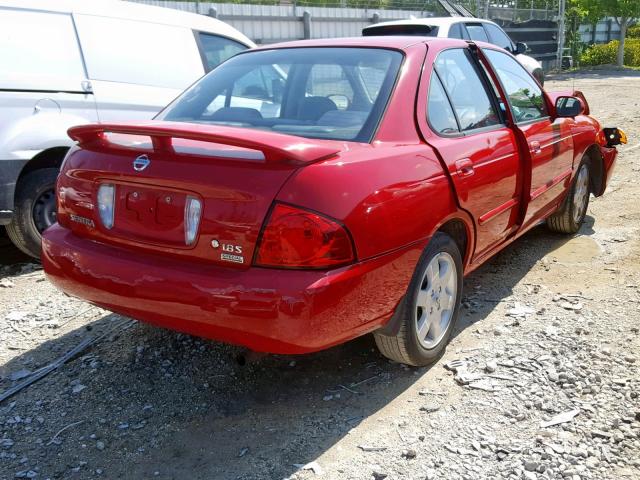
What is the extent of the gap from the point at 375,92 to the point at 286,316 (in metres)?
1.26

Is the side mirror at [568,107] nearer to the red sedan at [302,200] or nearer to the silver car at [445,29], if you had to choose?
the red sedan at [302,200]

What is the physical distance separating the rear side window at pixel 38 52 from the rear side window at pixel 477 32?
24.4ft

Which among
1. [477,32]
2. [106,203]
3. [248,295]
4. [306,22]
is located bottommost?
[248,295]

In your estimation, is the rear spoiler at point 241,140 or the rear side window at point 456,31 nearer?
the rear spoiler at point 241,140

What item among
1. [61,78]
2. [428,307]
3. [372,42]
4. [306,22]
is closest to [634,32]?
[306,22]

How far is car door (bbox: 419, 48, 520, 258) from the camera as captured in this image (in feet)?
10.9

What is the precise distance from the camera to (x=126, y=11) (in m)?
5.78

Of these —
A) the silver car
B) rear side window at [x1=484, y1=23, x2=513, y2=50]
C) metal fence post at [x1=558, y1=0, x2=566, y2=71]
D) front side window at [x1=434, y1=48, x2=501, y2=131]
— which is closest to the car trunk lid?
front side window at [x1=434, y1=48, x2=501, y2=131]

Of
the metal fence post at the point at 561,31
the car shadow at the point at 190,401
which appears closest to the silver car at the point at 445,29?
the car shadow at the point at 190,401

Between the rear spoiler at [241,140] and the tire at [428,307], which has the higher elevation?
the rear spoiler at [241,140]

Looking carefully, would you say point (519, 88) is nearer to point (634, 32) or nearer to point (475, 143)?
point (475, 143)

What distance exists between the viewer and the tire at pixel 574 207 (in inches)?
209

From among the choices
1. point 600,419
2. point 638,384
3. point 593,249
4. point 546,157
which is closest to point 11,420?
point 600,419

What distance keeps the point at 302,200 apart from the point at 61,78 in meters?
3.47
